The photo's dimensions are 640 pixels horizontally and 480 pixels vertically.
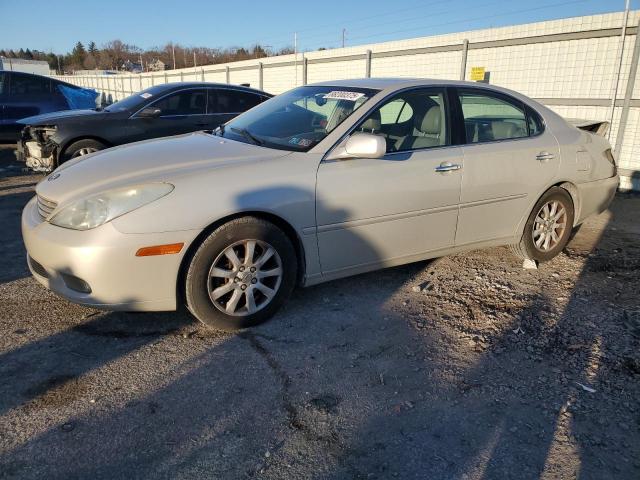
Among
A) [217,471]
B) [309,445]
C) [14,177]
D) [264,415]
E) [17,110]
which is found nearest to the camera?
[217,471]

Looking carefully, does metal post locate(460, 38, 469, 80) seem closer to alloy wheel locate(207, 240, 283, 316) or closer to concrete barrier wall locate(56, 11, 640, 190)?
concrete barrier wall locate(56, 11, 640, 190)

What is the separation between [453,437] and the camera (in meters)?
2.46

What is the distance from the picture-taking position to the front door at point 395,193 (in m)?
3.55

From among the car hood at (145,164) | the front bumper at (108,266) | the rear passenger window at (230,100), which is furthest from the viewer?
the rear passenger window at (230,100)

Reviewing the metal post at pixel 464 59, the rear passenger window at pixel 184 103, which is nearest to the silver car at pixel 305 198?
the rear passenger window at pixel 184 103

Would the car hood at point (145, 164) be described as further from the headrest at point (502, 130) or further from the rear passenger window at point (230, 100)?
the rear passenger window at point (230, 100)

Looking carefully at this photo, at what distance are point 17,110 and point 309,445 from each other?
399 inches

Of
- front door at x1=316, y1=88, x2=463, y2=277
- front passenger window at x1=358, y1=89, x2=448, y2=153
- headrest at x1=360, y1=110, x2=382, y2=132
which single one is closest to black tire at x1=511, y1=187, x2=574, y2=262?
front door at x1=316, y1=88, x2=463, y2=277

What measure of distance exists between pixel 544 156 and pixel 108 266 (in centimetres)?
363

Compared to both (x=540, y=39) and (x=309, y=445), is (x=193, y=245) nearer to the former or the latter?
(x=309, y=445)

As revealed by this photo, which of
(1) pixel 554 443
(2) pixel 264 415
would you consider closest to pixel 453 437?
(1) pixel 554 443

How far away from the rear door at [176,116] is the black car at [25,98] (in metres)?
3.82

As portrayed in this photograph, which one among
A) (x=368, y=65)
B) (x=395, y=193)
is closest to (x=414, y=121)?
(x=395, y=193)

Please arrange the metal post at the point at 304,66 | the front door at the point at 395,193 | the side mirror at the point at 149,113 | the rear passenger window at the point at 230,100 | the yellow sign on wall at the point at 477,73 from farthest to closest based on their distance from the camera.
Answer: the metal post at the point at 304,66, the yellow sign on wall at the point at 477,73, the rear passenger window at the point at 230,100, the side mirror at the point at 149,113, the front door at the point at 395,193
